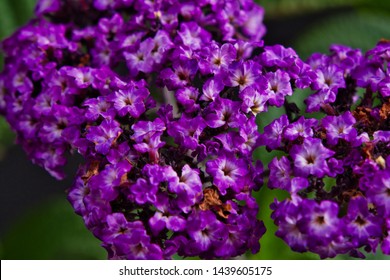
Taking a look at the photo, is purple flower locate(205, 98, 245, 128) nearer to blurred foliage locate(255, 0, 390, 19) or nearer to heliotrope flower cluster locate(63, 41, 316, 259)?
heliotrope flower cluster locate(63, 41, 316, 259)

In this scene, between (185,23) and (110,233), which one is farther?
(185,23)

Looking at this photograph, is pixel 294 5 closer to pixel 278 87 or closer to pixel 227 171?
pixel 278 87

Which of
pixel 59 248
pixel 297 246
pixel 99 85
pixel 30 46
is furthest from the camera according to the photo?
pixel 59 248

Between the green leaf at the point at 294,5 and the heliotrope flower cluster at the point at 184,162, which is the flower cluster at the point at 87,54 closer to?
the heliotrope flower cluster at the point at 184,162

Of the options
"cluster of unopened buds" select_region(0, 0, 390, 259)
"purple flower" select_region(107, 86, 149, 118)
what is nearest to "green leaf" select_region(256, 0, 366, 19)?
"cluster of unopened buds" select_region(0, 0, 390, 259)

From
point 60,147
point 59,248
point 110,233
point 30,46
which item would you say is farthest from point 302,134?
point 59,248

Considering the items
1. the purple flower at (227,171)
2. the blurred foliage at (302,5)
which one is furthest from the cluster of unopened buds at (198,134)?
the blurred foliage at (302,5)

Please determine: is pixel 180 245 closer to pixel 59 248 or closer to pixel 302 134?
pixel 302 134

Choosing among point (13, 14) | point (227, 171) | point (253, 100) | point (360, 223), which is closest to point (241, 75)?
point (253, 100)
